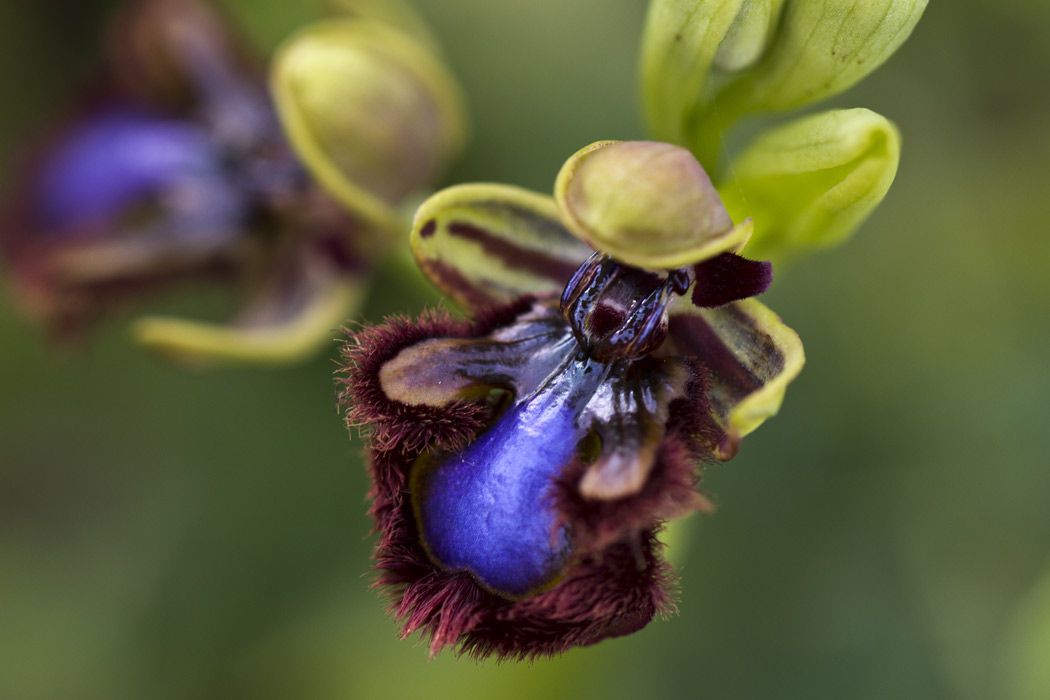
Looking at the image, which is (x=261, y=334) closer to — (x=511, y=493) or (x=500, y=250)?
(x=500, y=250)

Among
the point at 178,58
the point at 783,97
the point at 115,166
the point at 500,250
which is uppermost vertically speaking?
the point at 178,58

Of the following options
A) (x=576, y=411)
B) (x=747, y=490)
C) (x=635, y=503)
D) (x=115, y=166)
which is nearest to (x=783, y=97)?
(x=576, y=411)

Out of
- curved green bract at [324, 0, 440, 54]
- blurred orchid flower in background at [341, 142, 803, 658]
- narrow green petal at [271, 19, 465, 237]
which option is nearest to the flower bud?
blurred orchid flower in background at [341, 142, 803, 658]

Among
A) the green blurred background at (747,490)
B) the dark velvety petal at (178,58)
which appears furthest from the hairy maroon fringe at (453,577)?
the dark velvety petal at (178,58)

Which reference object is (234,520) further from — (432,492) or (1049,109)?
(1049,109)

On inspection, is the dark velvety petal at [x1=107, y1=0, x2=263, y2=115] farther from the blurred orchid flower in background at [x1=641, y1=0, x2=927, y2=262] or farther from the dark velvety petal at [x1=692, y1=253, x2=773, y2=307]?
the dark velvety petal at [x1=692, y1=253, x2=773, y2=307]

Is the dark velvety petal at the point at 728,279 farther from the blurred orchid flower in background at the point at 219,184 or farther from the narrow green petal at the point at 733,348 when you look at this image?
the blurred orchid flower in background at the point at 219,184

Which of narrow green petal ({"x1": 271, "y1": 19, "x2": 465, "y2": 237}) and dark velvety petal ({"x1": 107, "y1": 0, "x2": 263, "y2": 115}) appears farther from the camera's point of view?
dark velvety petal ({"x1": 107, "y1": 0, "x2": 263, "y2": 115})
